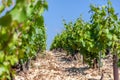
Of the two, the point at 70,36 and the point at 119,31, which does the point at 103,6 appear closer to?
Result: the point at 119,31

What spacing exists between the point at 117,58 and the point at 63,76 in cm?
578

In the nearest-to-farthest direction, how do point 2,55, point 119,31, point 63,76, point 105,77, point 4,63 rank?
point 2,55 → point 4,63 → point 119,31 → point 105,77 → point 63,76

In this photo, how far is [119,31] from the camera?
13258mm

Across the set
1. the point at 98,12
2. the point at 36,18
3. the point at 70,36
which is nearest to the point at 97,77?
the point at 98,12

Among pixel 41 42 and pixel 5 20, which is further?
pixel 41 42

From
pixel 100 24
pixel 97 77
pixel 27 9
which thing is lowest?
pixel 97 77

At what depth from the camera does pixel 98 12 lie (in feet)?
48.4

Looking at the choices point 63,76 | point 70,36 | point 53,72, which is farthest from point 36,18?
point 70,36

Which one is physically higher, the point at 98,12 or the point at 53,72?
the point at 98,12

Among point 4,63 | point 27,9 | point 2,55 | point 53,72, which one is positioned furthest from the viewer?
point 53,72

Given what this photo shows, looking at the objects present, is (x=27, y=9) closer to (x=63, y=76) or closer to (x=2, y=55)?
(x=2, y=55)

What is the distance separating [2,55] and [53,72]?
673 inches

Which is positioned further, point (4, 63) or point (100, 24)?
point (100, 24)

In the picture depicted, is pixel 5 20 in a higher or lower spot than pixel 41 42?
lower
